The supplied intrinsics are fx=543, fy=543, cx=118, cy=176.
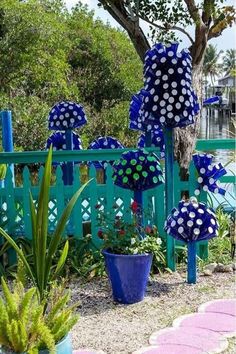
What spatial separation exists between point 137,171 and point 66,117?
175 centimetres

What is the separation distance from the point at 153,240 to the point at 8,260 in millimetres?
1383

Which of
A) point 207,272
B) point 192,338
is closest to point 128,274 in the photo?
point 192,338

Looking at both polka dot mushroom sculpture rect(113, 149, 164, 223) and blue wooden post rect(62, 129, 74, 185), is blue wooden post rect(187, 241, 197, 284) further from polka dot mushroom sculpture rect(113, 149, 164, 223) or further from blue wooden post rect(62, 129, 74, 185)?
blue wooden post rect(62, 129, 74, 185)

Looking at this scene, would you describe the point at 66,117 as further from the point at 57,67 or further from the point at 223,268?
the point at 57,67

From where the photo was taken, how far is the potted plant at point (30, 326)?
7.65 feet

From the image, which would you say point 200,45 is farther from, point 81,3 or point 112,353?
point 81,3

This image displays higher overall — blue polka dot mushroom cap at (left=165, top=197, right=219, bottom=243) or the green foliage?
the green foliage

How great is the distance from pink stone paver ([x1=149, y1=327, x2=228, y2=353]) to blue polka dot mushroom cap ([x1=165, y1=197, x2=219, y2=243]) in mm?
825

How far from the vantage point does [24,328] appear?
92.5 inches

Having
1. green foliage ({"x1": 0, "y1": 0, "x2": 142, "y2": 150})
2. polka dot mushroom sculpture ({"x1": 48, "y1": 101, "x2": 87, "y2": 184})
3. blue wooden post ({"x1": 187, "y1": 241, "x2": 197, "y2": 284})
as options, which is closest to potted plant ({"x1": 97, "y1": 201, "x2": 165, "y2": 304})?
blue wooden post ({"x1": 187, "y1": 241, "x2": 197, "y2": 284})

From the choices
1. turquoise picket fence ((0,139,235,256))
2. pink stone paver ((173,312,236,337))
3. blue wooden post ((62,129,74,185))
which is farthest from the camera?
blue wooden post ((62,129,74,185))

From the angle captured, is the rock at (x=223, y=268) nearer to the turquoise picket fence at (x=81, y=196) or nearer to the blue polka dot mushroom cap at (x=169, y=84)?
the turquoise picket fence at (x=81, y=196)

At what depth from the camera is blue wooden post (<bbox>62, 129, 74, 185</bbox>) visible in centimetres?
545

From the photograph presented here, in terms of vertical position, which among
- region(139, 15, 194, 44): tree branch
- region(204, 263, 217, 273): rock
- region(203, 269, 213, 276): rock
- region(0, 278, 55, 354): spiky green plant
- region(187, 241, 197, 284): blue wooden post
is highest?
region(139, 15, 194, 44): tree branch
